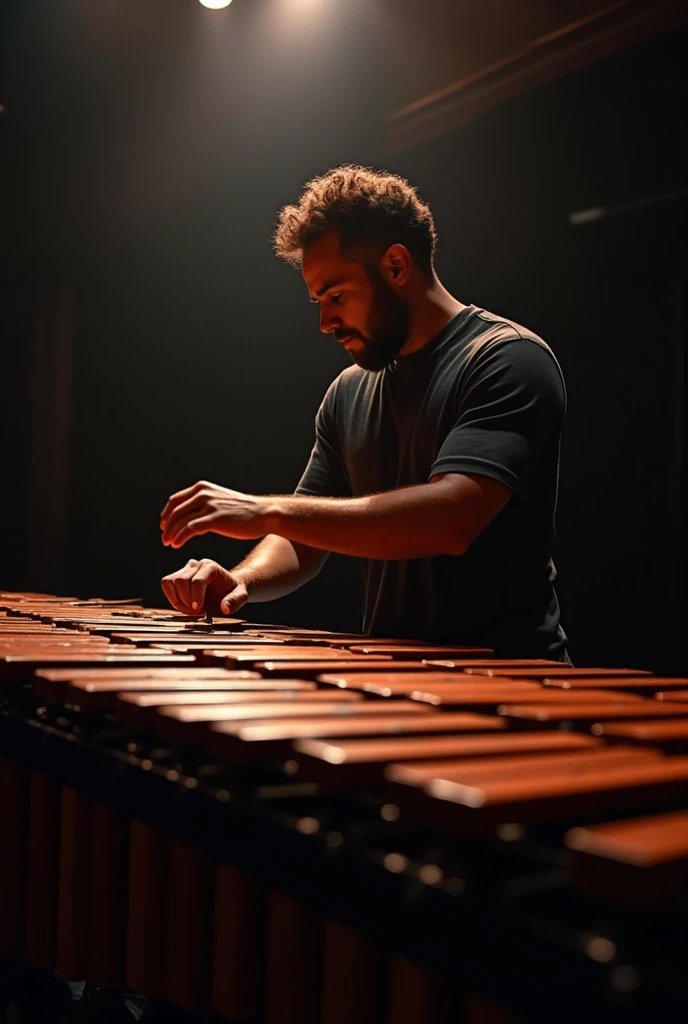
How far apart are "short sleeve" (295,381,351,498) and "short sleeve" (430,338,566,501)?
26.1 inches

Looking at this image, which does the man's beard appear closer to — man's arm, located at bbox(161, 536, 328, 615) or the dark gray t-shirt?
the dark gray t-shirt

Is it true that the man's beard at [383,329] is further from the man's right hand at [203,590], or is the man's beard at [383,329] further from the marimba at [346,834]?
the marimba at [346,834]

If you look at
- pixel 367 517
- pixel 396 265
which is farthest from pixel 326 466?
pixel 367 517

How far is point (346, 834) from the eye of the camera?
863mm

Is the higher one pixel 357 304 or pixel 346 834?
pixel 357 304

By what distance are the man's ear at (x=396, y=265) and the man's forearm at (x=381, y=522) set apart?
708mm

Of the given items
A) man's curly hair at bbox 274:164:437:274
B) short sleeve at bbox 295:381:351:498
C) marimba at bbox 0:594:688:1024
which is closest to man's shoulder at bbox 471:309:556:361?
man's curly hair at bbox 274:164:437:274

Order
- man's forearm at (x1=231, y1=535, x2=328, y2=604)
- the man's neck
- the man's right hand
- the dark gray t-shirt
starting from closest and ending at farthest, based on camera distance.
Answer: the dark gray t-shirt, the man's right hand, the man's neck, man's forearm at (x1=231, y1=535, x2=328, y2=604)

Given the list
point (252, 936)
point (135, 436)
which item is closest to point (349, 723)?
point (252, 936)

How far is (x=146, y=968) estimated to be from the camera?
3.90 feet

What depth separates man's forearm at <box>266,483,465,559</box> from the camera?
2064mm

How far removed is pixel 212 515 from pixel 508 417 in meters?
0.63

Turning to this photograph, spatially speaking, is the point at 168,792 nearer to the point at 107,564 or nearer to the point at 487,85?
the point at 487,85

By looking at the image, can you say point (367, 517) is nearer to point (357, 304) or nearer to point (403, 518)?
point (403, 518)
